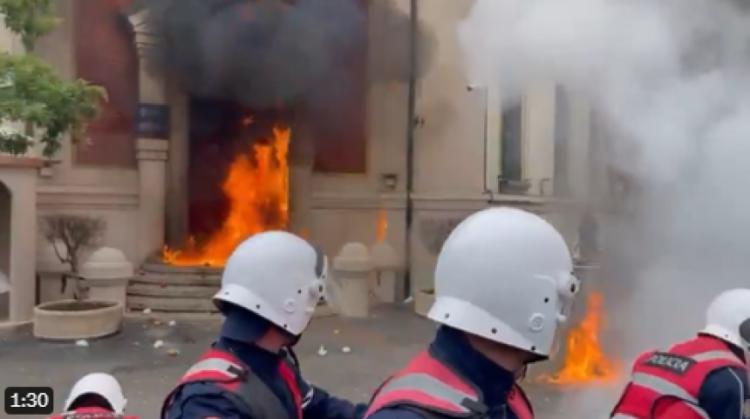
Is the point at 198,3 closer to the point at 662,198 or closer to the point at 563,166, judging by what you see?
the point at 563,166

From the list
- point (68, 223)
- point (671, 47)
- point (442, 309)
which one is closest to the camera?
point (442, 309)

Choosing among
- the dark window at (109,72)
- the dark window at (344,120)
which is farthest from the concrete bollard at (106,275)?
the dark window at (344,120)

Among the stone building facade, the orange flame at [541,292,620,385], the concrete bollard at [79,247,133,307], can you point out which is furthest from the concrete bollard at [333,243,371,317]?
the orange flame at [541,292,620,385]

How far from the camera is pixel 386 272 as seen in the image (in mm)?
13547

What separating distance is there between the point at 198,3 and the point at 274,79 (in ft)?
5.55

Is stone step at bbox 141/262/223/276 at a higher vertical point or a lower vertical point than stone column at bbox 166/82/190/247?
lower

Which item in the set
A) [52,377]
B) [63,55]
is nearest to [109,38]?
[63,55]

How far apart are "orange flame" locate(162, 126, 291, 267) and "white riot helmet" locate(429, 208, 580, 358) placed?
1214 cm

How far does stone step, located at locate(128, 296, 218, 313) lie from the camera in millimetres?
11391

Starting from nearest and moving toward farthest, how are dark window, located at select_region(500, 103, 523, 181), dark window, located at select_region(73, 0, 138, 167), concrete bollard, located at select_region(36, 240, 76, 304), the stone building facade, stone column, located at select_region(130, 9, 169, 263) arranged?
concrete bollard, located at select_region(36, 240, 76, 304), the stone building facade, dark window, located at select_region(73, 0, 138, 167), stone column, located at select_region(130, 9, 169, 263), dark window, located at select_region(500, 103, 523, 181)

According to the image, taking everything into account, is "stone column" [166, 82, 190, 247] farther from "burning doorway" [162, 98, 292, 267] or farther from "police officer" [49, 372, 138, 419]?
"police officer" [49, 372, 138, 419]

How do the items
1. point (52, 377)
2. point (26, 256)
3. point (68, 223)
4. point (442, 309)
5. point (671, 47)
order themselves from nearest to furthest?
point (442, 309), point (671, 47), point (52, 377), point (26, 256), point (68, 223)

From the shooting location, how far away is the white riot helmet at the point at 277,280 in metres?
2.62

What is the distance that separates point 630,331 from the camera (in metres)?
7.84
